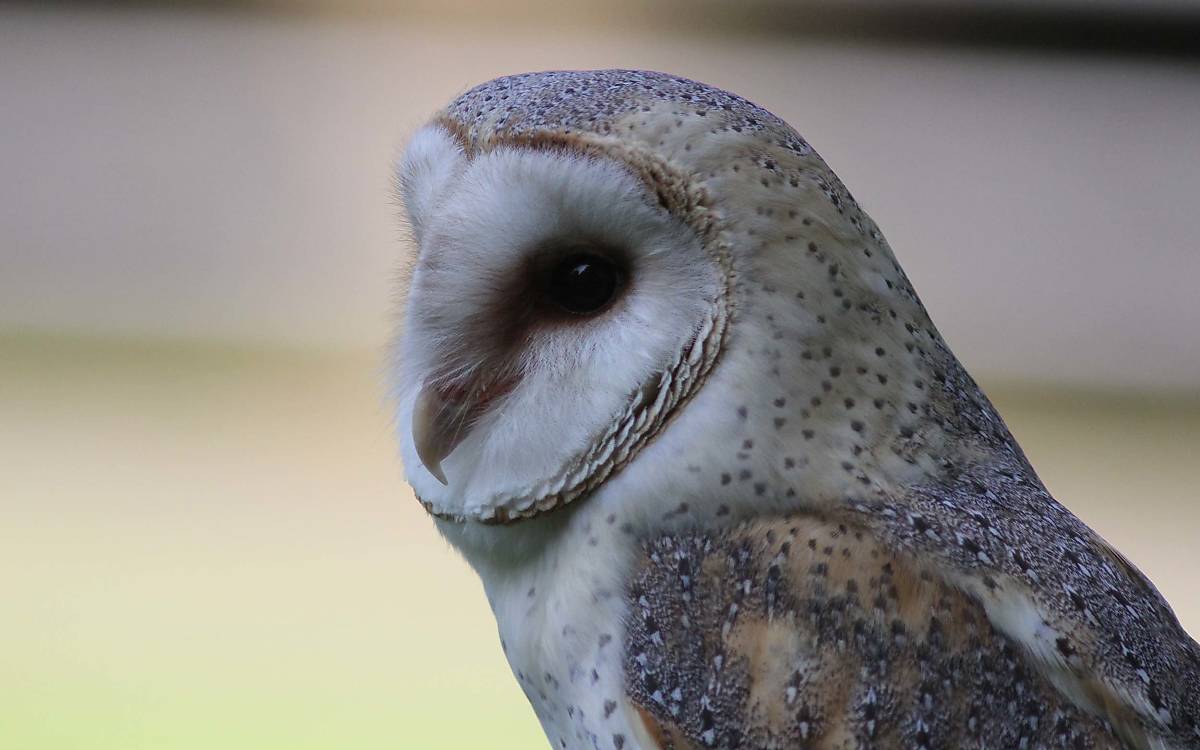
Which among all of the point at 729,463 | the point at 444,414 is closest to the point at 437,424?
the point at 444,414

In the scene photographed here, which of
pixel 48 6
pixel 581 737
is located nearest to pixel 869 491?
pixel 581 737

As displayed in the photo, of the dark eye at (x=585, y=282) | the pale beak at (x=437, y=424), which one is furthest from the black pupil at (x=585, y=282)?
the pale beak at (x=437, y=424)

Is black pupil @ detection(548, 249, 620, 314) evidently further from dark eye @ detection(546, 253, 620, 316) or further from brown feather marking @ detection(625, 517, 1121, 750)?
brown feather marking @ detection(625, 517, 1121, 750)

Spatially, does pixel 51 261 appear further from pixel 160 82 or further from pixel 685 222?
pixel 685 222

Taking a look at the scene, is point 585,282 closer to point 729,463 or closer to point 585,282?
point 585,282

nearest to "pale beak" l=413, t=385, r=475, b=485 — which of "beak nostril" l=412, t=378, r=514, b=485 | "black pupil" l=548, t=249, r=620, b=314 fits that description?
"beak nostril" l=412, t=378, r=514, b=485

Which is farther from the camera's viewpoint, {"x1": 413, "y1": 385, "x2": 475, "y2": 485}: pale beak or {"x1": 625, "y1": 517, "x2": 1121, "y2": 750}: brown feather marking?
{"x1": 413, "y1": 385, "x2": 475, "y2": 485}: pale beak
